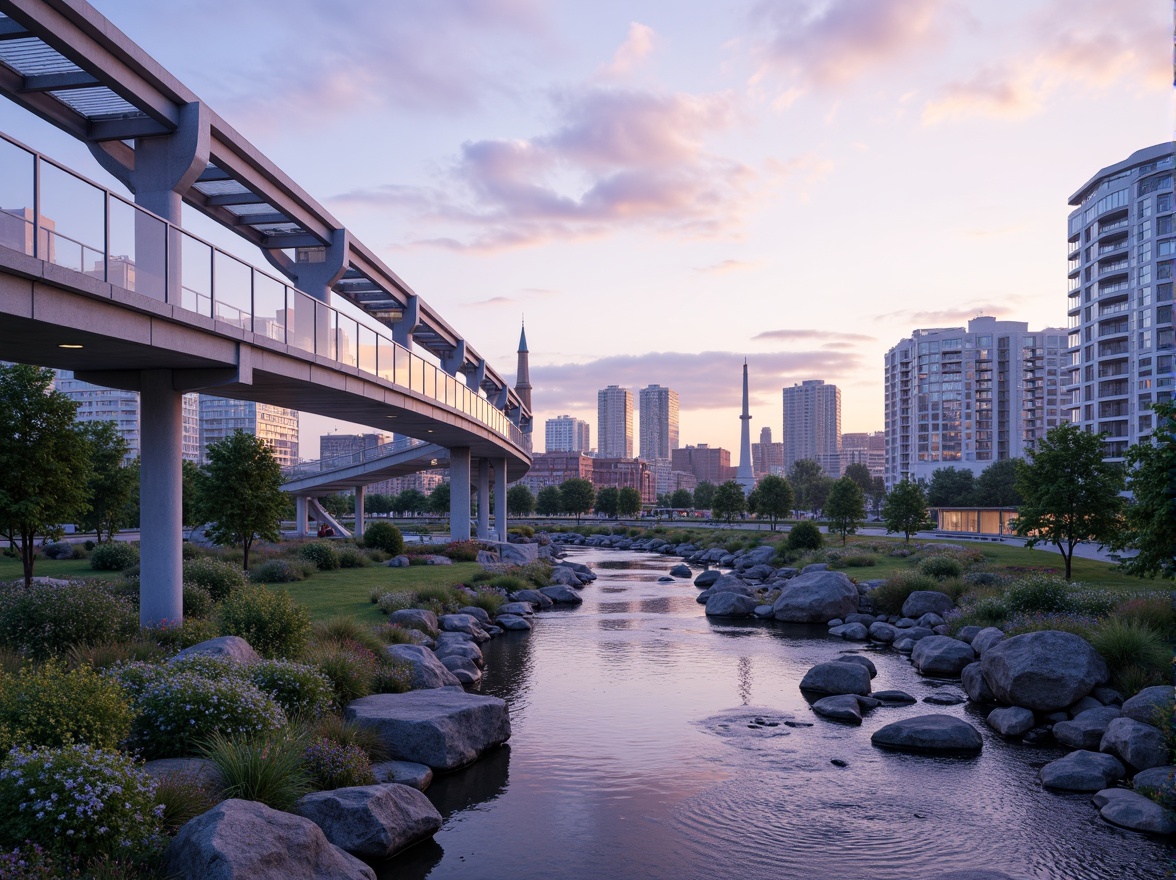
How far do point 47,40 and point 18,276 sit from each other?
15.9ft

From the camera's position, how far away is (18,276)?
468 inches

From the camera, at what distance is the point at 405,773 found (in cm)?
1326

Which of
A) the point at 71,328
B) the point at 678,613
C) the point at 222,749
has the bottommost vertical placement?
the point at 678,613

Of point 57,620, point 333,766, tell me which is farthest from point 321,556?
point 333,766

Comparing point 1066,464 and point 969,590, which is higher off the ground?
point 1066,464

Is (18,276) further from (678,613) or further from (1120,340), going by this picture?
(1120,340)

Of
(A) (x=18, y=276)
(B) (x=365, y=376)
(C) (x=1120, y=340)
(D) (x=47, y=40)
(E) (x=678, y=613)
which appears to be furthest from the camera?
(C) (x=1120, y=340)

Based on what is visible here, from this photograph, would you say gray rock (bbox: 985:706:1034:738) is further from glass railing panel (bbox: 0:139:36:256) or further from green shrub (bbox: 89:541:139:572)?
green shrub (bbox: 89:541:139:572)

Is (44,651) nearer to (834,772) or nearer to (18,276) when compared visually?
(18,276)

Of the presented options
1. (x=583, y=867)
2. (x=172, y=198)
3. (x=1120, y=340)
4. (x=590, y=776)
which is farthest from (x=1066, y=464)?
(x=1120, y=340)

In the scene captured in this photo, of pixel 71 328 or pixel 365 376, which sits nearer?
pixel 71 328

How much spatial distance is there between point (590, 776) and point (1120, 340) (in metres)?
99.0

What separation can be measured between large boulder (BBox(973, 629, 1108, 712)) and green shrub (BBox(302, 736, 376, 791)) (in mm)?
13005

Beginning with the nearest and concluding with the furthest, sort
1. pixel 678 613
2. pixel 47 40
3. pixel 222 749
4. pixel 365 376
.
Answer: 1. pixel 222 749
2. pixel 47 40
3. pixel 365 376
4. pixel 678 613
